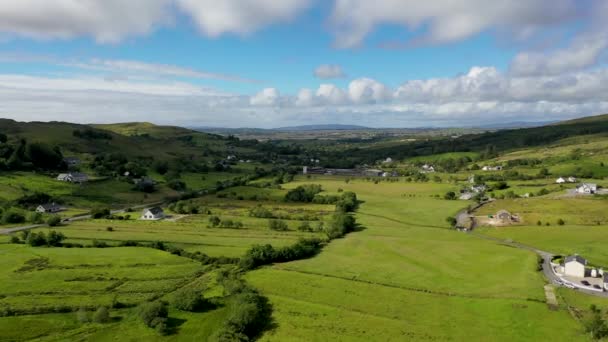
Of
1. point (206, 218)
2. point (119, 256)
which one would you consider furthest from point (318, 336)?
point (206, 218)

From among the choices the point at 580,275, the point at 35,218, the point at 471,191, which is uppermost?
the point at 35,218

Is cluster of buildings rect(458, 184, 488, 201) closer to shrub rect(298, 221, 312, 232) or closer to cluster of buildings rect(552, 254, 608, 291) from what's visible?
shrub rect(298, 221, 312, 232)

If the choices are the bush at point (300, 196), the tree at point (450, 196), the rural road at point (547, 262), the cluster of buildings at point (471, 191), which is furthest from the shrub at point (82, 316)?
the cluster of buildings at point (471, 191)

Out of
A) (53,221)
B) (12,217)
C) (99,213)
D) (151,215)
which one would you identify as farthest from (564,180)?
(12,217)

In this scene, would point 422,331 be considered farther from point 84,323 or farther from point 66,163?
point 66,163

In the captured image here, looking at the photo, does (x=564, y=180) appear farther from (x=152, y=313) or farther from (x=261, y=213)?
(x=152, y=313)
